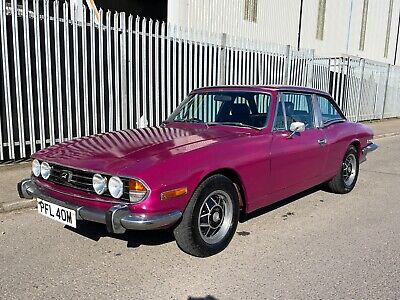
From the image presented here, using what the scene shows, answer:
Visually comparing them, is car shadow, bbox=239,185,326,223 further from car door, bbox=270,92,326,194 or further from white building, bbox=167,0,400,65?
white building, bbox=167,0,400,65

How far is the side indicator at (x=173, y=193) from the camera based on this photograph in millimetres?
3082

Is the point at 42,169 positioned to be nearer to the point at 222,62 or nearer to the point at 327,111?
the point at 327,111

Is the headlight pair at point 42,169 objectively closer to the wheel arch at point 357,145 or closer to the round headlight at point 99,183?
the round headlight at point 99,183

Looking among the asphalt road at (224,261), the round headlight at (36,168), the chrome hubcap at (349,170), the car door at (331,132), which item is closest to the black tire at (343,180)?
the chrome hubcap at (349,170)

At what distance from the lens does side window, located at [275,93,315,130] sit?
4359mm

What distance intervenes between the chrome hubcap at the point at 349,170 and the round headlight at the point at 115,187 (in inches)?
150

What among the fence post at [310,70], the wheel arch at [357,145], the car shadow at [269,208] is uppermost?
the fence post at [310,70]

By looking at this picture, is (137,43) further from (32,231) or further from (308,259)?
(308,259)

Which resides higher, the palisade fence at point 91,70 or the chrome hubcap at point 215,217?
the palisade fence at point 91,70

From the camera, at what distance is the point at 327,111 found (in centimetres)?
541

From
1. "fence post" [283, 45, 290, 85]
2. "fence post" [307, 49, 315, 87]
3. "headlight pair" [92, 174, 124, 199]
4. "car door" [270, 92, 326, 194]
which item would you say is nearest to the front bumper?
"headlight pair" [92, 174, 124, 199]

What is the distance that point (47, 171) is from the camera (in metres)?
3.61

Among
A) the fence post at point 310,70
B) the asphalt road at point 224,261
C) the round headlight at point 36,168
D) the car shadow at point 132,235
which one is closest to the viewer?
the asphalt road at point 224,261

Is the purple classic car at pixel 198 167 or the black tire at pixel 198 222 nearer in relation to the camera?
the purple classic car at pixel 198 167
